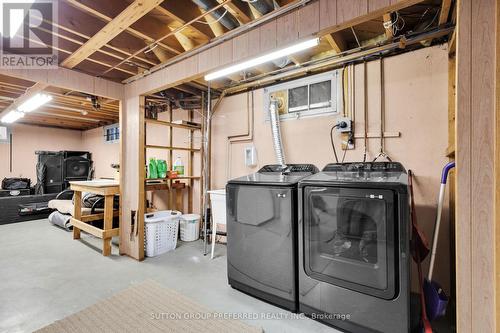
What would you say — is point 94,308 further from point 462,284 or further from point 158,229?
point 462,284

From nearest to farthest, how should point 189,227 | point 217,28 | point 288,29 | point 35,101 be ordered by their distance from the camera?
point 288,29
point 217,28
point 189,227
point 35,101

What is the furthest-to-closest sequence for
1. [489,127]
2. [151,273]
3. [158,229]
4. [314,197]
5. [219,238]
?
1. [219,238]
2. [158,229]
3. [151,273]
4. [314,197]
5. [489,127]

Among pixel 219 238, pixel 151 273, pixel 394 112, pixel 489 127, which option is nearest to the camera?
pixel 489 127

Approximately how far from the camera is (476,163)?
1.22 meters

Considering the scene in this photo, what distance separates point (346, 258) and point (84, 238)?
411 cm

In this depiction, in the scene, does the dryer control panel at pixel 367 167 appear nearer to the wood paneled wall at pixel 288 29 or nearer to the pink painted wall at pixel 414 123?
the pink painted wall at pixel 414 123

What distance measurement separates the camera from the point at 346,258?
1720 millimetres

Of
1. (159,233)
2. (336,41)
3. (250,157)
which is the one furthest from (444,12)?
(159,233)

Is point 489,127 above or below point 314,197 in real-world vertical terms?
above

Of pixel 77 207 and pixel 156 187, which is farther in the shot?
pixel 77 207

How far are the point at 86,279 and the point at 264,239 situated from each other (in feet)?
6.50

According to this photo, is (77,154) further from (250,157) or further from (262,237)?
(262,237)

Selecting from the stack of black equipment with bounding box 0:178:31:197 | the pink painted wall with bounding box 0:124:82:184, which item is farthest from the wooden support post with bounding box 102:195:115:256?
the pink painted wall with bounding box 0:124:82:184

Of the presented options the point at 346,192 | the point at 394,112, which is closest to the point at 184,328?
the point at 346,192
